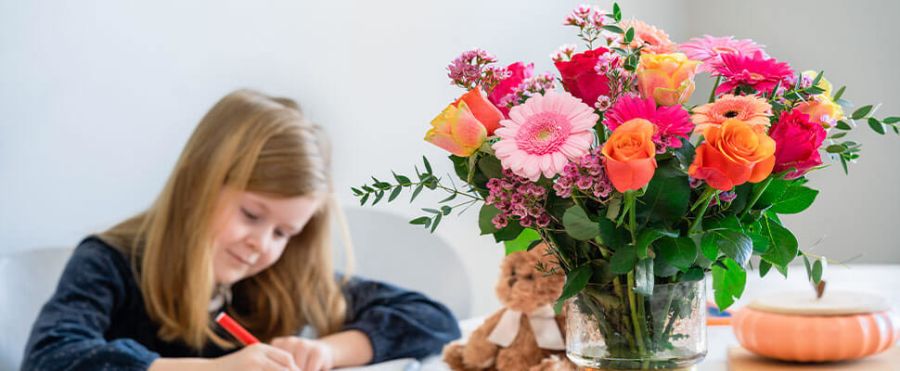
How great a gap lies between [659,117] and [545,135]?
0.19 ft

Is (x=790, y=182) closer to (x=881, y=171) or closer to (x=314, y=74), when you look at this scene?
(x=314, y=74)

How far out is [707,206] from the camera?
1.63ft

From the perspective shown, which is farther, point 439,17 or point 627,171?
point 439,17

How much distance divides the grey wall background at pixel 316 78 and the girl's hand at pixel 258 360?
1.36ft

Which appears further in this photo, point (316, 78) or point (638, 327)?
point (316, 78)

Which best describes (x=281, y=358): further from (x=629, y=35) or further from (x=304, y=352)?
(x=629, y=35)

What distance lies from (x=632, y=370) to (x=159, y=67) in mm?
965

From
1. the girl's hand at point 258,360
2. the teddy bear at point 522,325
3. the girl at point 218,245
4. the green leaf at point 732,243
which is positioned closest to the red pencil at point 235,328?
the girl's hand at point 258,360

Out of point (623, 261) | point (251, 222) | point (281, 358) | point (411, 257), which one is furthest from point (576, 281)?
point (411, 257)

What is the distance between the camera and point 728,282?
57cm

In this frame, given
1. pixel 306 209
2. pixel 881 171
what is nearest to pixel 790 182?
pixel 306 209

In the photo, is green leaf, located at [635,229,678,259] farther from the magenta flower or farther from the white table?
the white table

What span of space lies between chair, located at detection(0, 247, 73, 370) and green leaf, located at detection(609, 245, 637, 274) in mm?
884

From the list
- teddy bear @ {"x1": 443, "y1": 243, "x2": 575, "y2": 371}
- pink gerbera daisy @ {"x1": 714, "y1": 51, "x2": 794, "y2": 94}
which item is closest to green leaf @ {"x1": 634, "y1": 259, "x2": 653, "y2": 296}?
pink gerbera daisy @ {"x1": 714, "y1": 51, "x2": 794, "y2": 94}
